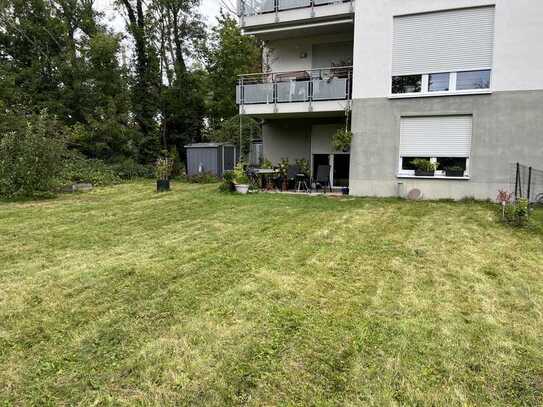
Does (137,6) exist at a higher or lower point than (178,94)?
higher

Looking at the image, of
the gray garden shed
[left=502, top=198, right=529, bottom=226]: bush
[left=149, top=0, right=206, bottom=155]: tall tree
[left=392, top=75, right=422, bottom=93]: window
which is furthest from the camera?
[left=149, top=0, right=206, bottom=155]: tall tree

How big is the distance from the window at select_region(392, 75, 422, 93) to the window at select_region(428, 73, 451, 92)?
1.02 feet

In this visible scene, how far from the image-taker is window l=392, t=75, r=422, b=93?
11.5 metres

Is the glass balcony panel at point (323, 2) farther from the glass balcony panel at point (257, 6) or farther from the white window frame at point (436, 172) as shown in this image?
the white window frame at point (436, 172)

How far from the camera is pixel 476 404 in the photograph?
244 centimetres

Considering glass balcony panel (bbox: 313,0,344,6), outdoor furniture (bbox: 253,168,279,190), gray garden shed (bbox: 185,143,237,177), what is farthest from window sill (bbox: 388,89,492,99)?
gray garden shed (bbox: 185,143,237,177)

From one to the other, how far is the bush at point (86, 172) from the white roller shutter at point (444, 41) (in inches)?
498

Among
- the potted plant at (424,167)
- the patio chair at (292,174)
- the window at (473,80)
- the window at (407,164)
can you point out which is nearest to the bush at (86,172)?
the patio chair at (292,174)

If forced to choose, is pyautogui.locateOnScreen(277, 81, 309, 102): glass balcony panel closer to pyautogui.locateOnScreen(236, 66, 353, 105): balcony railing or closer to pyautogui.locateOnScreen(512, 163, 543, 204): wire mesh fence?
pyautogui.locateOnScreen(236, 66, 353, 105): balcony railing

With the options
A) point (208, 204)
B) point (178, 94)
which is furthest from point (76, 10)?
point (208, 204)

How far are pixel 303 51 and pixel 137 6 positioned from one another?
546 inches

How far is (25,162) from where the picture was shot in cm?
1135

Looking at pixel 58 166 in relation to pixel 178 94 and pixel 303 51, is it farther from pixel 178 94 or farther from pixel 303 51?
pixel 178 94

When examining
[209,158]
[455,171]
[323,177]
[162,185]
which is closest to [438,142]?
[455,171]
